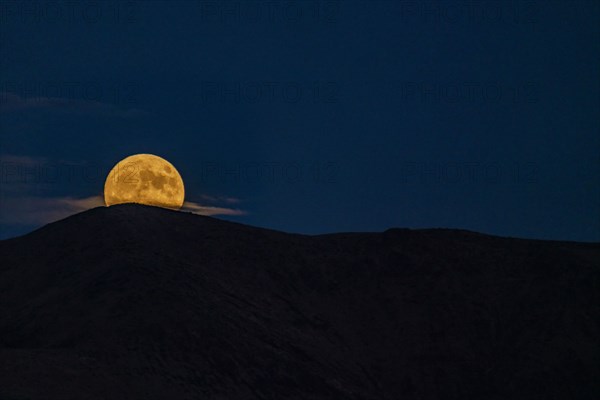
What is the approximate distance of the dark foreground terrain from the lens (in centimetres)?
2077

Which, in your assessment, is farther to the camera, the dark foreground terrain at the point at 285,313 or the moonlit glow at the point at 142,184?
the moonlit glow at the point at 142,184

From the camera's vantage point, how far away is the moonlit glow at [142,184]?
35.1 metres

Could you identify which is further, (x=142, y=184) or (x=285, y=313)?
(x=142, y=184)

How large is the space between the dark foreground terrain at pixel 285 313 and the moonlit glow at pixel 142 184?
329 cm

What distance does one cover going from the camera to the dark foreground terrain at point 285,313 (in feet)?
68.1

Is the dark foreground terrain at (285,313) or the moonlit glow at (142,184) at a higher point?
the moonlit glow at (142,184)

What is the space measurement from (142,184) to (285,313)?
1126 cm

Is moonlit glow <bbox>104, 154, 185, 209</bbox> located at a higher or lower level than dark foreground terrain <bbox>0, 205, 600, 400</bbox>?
higher

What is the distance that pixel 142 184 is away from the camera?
35.0 metres

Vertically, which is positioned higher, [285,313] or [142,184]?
[142,184]

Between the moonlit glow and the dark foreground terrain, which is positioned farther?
the moonlit glow

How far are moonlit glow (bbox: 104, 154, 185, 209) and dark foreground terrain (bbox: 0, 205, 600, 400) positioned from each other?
3.29 metres

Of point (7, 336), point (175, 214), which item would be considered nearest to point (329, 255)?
point (175, 214)

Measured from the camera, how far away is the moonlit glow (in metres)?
35.1
